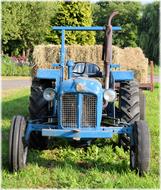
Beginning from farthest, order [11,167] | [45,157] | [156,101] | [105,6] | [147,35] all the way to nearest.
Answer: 1. [105,6]
2. [147,35]
3. [156,101]
4. [45,157]
5. [11,167]

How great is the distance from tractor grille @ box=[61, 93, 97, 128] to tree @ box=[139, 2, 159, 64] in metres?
38.1

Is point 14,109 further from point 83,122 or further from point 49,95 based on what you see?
point 83,122

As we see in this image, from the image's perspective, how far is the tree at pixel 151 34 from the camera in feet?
141

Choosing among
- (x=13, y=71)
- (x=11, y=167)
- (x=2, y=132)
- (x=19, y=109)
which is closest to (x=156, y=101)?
→ (x=19, y=109)

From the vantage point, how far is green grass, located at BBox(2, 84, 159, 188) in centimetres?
471

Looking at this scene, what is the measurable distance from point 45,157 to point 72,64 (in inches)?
61.6

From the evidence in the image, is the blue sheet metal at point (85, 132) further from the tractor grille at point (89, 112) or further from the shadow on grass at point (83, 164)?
the shadow on grass at point (83, 164)

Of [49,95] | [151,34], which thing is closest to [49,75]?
[49,95]

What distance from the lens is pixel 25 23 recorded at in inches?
1385

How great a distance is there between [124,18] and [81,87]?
47711mm

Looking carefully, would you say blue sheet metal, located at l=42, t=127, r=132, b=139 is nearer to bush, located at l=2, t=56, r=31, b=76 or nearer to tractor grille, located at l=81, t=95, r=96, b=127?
tractor grille, located at l=81, t=95, r=96, b=127

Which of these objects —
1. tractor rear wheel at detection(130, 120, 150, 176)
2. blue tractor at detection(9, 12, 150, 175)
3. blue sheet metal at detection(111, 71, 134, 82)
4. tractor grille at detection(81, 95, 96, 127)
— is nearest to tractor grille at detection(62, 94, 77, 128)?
blue tractor at detection(9, 12, 150, 175)

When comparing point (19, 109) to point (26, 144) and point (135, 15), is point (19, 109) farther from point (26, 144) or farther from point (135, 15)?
point (135, 15)

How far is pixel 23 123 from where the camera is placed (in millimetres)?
5324
